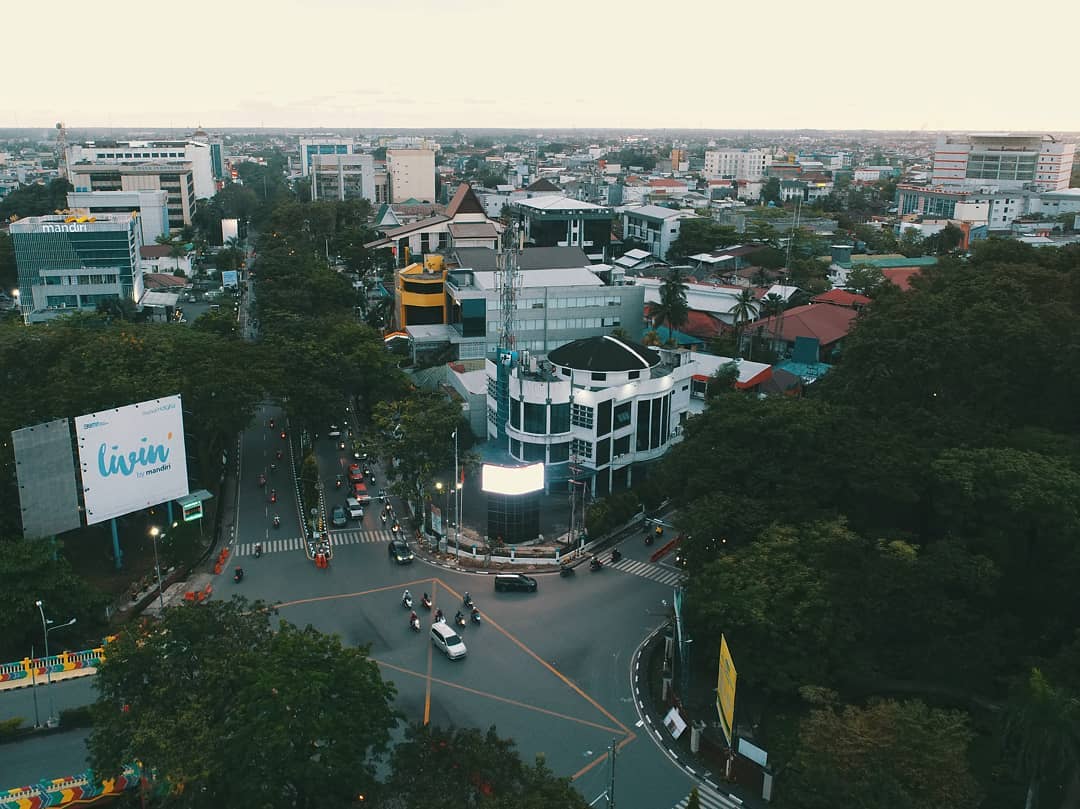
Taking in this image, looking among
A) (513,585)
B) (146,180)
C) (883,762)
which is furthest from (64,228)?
(883,762)

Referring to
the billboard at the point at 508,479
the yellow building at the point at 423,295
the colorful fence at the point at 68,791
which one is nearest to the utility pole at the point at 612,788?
the colorful fence at the point at 68,791

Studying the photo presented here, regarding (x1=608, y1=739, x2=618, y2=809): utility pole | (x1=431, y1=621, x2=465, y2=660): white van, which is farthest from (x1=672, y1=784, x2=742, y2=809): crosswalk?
(x1=431, y1=621, x2=465, y2=660): white van

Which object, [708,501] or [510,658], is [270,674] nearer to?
[510,658]

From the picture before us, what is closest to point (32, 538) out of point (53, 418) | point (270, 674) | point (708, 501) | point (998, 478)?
point (53, 418)

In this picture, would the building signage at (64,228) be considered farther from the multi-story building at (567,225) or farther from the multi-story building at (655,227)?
the multi-story building at (655,227)

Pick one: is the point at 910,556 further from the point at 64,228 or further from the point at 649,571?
the point at 64,228

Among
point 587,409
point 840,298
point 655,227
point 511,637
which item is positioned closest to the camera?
point 511,637
